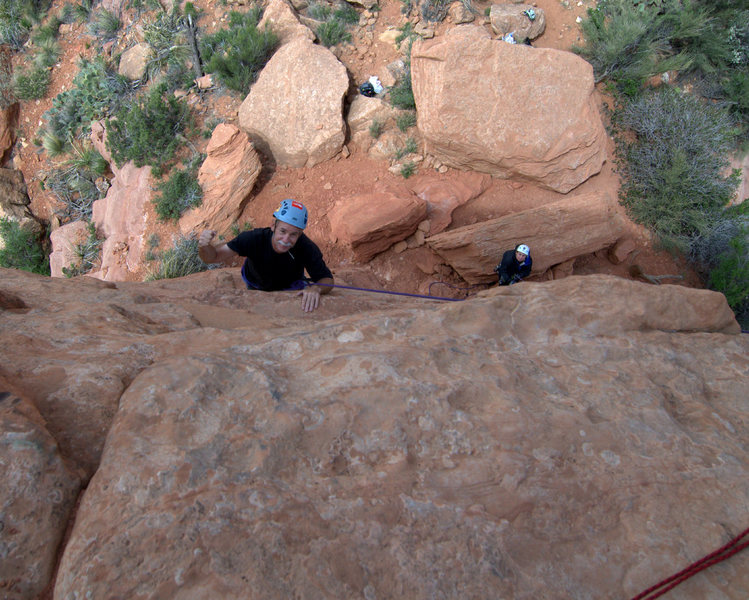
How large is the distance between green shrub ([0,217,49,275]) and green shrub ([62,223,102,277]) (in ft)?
5.15

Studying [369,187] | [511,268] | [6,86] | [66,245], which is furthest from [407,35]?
[6,86]

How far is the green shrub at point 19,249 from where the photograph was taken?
9414mm

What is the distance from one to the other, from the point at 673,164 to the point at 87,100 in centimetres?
1196

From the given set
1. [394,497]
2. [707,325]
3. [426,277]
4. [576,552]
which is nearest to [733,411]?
[707,325]

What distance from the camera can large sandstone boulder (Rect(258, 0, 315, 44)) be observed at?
348 inches

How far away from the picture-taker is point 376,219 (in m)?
6.46

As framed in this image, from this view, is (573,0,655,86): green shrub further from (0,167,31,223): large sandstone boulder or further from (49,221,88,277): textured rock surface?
(0,167,31,223): large sandstone boulder

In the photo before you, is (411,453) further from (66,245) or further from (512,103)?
(66,245)

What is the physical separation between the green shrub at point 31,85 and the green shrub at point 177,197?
251 inches

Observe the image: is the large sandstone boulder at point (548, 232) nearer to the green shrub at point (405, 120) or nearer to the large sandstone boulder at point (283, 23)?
the green shrub at point (405, 120)

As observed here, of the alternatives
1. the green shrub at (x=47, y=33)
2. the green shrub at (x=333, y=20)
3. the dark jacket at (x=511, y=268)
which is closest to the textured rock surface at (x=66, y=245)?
the green shrub at (x=47, y=33)

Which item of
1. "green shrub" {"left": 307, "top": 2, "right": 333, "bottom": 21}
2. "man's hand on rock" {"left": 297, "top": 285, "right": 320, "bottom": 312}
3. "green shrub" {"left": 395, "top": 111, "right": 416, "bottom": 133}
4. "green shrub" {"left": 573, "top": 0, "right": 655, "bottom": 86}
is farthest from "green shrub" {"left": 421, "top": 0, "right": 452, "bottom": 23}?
"man's hand on rock" {"left": 297, "top": 285, "right": 320, "bottom": 312}

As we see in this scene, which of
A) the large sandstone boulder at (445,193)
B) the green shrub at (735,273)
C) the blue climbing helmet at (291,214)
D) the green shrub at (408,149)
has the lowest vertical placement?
the green shrub at (735,273)

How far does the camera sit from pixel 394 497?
1586mm
